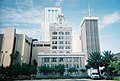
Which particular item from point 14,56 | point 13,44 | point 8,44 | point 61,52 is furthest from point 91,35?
point 8,44

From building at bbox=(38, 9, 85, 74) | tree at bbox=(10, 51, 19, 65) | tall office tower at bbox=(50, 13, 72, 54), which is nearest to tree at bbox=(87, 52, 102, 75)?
building at bbox=(38, 9, 85, 74)

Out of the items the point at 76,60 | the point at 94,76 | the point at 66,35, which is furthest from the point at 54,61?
the point at 94,76

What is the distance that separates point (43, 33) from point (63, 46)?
1771 centimetres

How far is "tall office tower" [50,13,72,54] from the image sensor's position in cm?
1884

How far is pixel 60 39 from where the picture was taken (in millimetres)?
19328

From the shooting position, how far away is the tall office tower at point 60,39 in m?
18.8

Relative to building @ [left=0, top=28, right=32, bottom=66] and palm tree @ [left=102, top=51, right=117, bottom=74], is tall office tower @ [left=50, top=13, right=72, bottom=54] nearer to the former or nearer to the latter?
building @ [left=0, top=28, right=32, bottom=66]

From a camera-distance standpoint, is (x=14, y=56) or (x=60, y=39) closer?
(x=14, y=56)

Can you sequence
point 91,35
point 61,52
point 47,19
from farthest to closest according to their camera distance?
point 47,19
point 91,35
point 61,52

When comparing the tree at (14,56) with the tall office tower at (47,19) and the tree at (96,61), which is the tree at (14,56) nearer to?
the tree at (96,61)

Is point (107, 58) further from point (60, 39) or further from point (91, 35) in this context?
point (91, 35)

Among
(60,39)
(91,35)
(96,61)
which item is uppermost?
(91,35)

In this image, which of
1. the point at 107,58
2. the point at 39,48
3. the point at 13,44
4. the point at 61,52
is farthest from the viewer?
the point at 39,48

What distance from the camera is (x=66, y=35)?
19.4m
